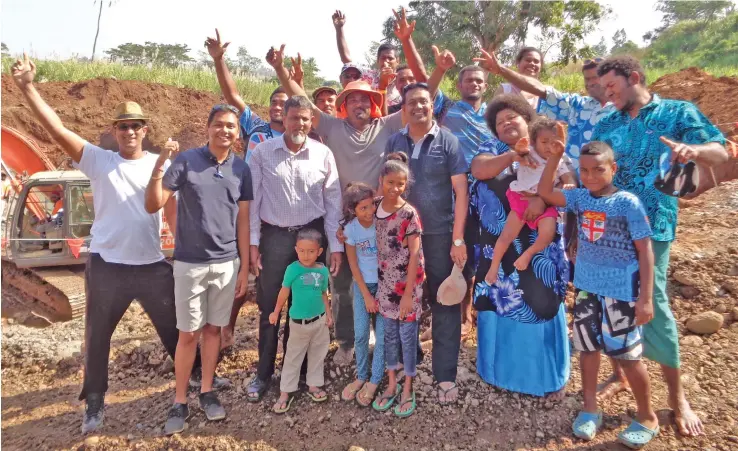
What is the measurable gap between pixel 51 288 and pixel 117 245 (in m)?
4.04

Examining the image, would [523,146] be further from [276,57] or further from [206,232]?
[276,57]

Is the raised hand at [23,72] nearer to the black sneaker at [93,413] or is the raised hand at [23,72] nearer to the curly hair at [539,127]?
the black sneaker at [93,413]

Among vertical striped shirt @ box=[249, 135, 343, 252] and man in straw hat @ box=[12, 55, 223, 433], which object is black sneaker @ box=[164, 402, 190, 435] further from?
vertical striped shirt @ box=[249, 135, 343, 252]

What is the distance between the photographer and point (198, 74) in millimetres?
17141

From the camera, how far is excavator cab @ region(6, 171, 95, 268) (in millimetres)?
5910

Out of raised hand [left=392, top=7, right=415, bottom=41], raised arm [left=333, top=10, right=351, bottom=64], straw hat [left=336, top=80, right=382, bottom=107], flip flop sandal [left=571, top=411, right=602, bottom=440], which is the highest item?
raised arm [left=333, top=10, right=351, bottom=64]

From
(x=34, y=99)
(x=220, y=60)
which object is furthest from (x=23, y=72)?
(x=220, y=60)

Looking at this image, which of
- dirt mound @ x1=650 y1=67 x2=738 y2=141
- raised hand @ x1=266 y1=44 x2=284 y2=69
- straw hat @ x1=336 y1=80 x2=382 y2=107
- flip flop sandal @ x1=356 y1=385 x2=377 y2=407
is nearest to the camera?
flip flop sandal @ x1=356 y1=385 x2=377 y2=407

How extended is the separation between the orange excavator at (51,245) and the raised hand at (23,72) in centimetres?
324

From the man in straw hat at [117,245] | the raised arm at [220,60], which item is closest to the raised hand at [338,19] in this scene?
the raised arm at [220,60]

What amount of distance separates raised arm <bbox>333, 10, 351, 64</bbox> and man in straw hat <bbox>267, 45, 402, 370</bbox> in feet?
5.73

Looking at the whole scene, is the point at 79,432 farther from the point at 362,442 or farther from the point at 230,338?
the point at 362,442

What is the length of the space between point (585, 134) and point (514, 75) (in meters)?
0.73

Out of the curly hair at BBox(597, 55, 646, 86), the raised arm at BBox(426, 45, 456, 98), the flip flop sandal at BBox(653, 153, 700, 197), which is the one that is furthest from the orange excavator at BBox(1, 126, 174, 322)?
the flip flop sandal at BBox(653, 153, 700, 197)
